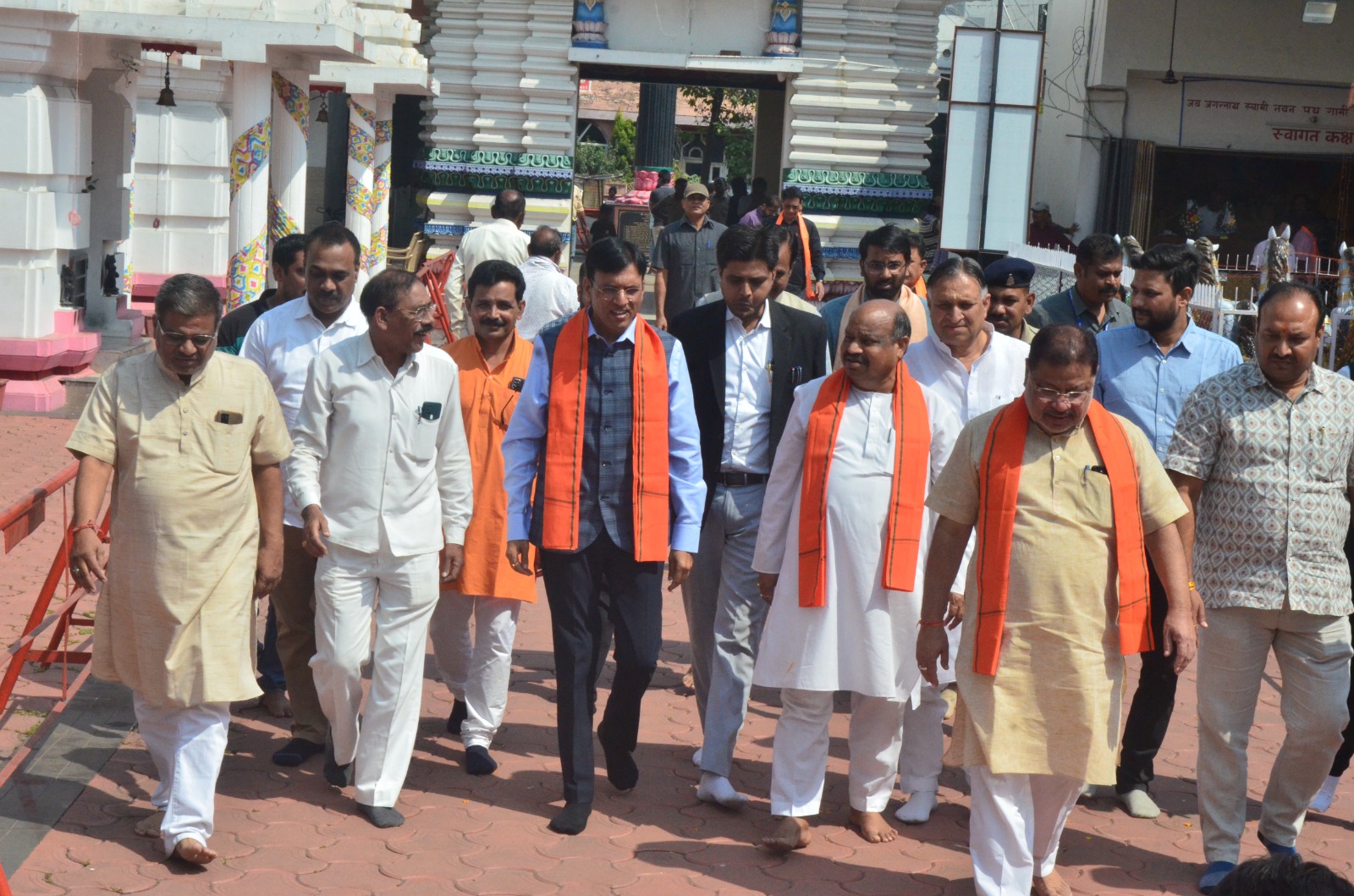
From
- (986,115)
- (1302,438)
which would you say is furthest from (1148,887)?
(986,115)

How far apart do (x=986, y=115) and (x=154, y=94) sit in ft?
32.0

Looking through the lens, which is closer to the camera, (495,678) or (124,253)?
(495,678)

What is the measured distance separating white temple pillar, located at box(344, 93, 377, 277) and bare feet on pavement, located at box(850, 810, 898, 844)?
13486 mm

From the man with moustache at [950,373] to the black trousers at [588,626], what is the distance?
957 mm

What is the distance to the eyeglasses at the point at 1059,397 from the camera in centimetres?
440

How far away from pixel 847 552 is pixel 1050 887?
116 cm

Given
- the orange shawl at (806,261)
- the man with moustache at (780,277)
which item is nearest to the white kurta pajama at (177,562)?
the man with moustache at (780,277)

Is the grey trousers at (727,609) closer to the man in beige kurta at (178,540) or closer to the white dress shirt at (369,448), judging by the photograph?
the white dress shirt at (369,448)

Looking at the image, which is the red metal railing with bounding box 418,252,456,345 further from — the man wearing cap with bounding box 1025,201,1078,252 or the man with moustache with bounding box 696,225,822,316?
the man wearing cap with bounding box 1025,201,1078,252

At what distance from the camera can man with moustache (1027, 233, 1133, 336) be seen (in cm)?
629

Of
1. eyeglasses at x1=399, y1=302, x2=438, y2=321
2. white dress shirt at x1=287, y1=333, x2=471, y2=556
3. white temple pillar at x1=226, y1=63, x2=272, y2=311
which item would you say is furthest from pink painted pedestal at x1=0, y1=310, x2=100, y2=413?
eyeglasses at x1=399, y1=302, x2=438, y2=321

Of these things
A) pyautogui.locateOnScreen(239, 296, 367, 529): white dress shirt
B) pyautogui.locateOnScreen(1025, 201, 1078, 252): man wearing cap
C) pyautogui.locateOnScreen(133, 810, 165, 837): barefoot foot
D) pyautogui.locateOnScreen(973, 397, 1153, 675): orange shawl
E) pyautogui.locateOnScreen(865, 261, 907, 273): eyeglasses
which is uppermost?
pyautogui.locateOnScreen(1025, 201, 1078, 252): man wearing cap

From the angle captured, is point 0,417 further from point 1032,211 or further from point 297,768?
point 1032,211

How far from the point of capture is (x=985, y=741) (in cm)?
445
